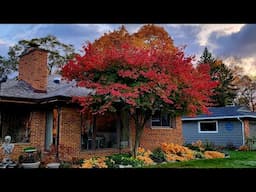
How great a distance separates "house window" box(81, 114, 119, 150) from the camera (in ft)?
30.1

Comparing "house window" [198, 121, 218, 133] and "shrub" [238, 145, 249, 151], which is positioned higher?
"house window" [198, 121, 218, 133]

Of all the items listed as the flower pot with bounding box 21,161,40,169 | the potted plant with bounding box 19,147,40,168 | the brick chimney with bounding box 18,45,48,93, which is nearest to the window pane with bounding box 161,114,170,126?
the brick chimney with bounding box 18,45,48,93

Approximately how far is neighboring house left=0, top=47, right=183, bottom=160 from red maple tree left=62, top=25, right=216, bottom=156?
0.75 meters

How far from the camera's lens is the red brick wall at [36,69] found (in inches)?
386

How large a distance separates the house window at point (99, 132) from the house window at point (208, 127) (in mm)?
7480

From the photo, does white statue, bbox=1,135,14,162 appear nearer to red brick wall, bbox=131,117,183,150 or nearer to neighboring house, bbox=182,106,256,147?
red brick wall, bbox=131,117,183,150

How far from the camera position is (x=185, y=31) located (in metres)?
16.7

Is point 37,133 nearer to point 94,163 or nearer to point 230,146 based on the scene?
point 94,163

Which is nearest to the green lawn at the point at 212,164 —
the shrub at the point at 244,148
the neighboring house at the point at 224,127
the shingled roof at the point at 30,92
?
the shingled roof at the point at 30,92

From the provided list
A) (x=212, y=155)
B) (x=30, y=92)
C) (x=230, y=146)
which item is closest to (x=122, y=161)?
(x=30, y=92)

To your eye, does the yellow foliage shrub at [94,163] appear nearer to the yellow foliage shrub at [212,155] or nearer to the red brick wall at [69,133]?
the red brick wall at [69,133]

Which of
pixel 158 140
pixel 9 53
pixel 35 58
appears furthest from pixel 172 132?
pixel 9 53

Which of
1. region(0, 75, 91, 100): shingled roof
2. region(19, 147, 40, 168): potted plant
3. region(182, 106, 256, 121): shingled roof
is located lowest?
region(19, 147, 40, 168): potted plant
